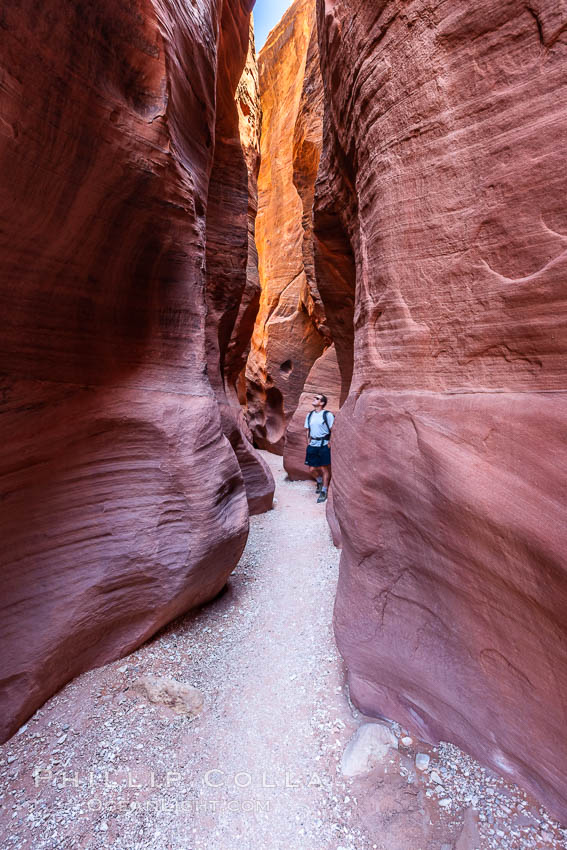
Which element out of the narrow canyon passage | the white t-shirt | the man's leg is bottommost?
the man's leg

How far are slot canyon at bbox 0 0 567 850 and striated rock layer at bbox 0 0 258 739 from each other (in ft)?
0.05

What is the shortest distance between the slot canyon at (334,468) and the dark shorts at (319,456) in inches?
139

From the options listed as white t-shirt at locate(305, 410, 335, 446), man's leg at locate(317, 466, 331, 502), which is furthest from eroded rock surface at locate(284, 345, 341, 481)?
white t-shirt at locate(305, 410, 335, 446)

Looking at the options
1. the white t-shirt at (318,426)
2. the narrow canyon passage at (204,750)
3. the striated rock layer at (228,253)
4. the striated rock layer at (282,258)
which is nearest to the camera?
the narrow canyon passage at (204,750)

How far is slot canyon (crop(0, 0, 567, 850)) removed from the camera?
1.43m

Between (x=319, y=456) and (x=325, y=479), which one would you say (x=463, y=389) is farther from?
(x=325, y=479)

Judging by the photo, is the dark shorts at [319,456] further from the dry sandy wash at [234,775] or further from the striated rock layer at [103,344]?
the dry sandy wash at [234,775]

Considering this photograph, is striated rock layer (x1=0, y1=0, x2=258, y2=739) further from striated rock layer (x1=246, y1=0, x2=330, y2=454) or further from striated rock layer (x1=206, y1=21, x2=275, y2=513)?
striated rock layer (x1=246, y1=0, x2=330, y2=454)

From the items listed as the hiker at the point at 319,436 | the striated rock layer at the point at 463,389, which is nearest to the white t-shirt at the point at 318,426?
the hiker at the point at 319,436

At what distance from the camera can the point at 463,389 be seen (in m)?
1.66

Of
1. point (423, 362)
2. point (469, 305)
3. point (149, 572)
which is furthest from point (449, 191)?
point (149, 572)

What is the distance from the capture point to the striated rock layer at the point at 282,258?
12171 mm

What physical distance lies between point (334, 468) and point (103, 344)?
6.06 ft

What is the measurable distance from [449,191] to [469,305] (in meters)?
0.56
